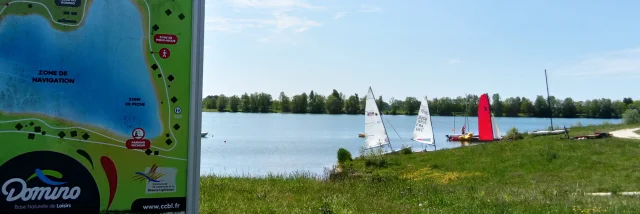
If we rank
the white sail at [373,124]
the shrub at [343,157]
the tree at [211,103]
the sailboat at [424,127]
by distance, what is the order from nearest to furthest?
the shrub at [343,157] → the white sail at [373,124] → the sailboat at [424,127] → the tree at [211,103]

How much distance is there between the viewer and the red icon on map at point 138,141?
504 cm

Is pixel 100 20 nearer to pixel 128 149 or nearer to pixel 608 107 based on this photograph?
pixel 128 149

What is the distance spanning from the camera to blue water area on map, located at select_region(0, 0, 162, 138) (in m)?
4.78

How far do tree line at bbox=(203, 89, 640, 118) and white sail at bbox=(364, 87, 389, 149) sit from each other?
69831 millimetres

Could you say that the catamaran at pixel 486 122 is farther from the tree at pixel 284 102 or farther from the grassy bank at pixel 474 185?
the tree at pixel 284 102

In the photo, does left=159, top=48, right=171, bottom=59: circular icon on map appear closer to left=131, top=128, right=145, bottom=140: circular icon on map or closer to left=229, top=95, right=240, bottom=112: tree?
left=131, top=128, right=145, bottom=140: circular icon on map

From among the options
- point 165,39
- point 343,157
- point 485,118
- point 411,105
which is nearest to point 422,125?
point 485,118

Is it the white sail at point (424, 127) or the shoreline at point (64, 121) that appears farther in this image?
the white sail at point (424, 127)

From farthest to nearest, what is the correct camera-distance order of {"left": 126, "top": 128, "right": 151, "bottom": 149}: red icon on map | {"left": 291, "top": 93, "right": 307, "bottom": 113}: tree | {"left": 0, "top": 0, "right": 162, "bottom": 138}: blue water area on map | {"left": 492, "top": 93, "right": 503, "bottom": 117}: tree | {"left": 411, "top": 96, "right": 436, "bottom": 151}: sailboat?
{"left": 291, "top": 93, "right": 307, "bottom": 113}: tree → {"left": 492, "top": 93, "right": 503, "bottom": 117}: tree → {"left": 411, "top": 96, "right": 436, "bottom": 151}: sailboat → {"left": 126, "top": 128, "right": 151, "bottom": 149}: red icon on map → {"left": 0, "top": 0, "right": 162, "bottom": 138}: blue water area on map

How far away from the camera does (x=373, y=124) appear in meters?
46.3

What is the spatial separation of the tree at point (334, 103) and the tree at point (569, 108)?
166 feet

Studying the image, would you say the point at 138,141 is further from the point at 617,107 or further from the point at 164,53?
the point at 617,107

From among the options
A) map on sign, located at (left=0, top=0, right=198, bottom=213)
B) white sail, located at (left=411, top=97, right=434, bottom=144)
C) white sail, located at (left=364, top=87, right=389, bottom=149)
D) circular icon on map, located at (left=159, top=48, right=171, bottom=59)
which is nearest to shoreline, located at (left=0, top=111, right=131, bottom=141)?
map on sign, located at (left=0, top=0, right=198, bottom=213)

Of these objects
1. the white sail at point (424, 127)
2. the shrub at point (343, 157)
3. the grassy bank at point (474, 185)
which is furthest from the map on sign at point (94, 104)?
the white sail at point (424, 127)
